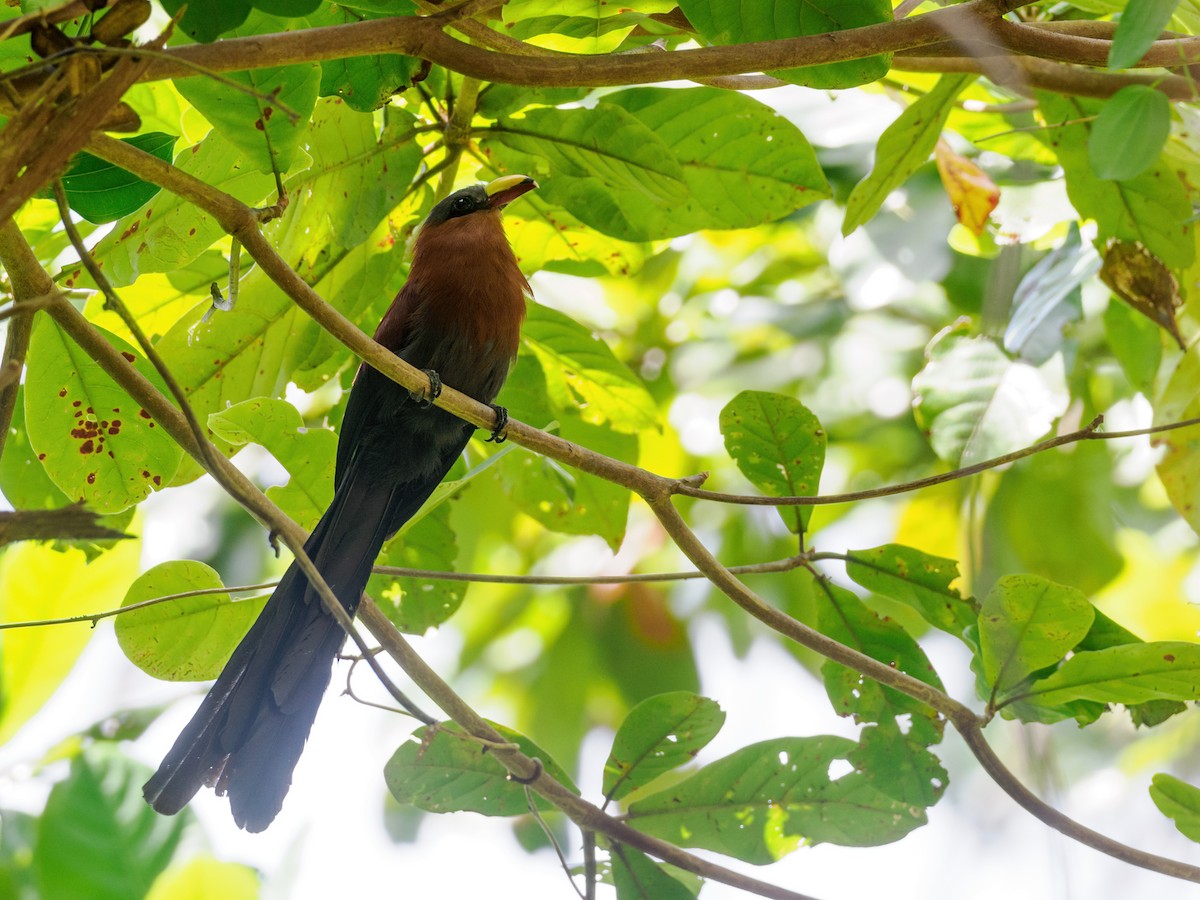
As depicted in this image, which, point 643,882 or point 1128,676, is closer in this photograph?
point 1128,676

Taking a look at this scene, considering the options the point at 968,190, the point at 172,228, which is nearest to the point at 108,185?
the point at 172,228

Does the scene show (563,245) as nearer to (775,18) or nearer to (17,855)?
(775,18)

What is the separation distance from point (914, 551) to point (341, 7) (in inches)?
58.5

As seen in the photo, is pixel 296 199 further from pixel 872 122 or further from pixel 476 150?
pixel 872 122

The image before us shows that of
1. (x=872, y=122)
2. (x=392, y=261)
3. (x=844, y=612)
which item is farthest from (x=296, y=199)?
(x=872, y=122)

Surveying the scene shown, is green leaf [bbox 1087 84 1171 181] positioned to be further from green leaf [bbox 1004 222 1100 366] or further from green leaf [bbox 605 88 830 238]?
green leaf [bbox 1004 222 1100 366]

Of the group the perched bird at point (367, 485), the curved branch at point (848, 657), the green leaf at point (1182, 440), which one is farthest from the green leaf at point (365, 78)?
the green leaf at point (1182, 440)

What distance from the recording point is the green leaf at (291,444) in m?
2.06

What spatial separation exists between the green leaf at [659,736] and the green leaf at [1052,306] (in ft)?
4.14

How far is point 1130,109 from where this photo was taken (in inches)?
Result: 57.6

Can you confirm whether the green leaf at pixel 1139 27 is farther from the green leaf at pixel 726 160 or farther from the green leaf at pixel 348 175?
the green leaf at pixel 348 175

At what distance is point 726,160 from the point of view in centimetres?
236

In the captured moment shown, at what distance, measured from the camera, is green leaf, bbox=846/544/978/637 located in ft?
7.35

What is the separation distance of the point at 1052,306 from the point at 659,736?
1.49 meters
